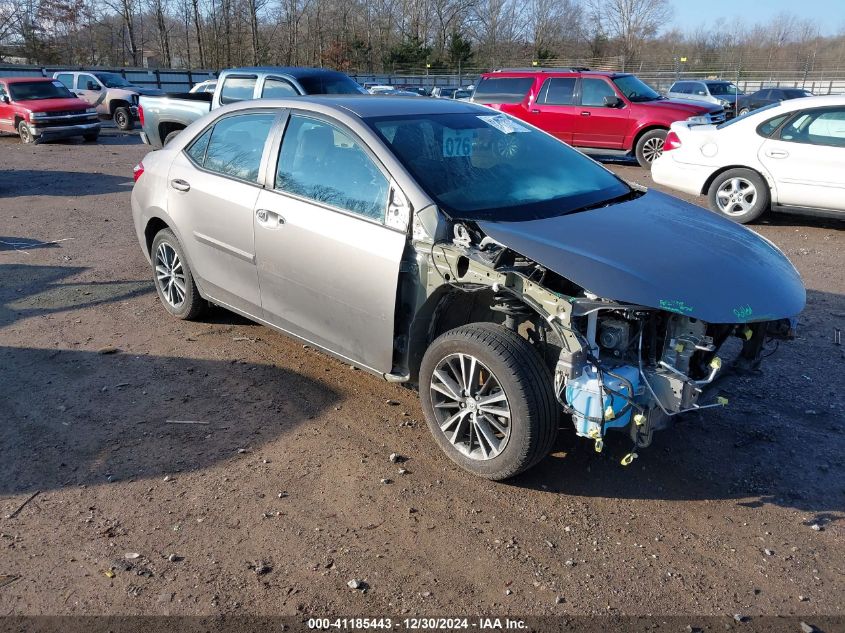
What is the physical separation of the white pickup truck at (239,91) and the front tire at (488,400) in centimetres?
919

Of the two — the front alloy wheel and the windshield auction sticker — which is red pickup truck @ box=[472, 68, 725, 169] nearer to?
the windshield auction sticker

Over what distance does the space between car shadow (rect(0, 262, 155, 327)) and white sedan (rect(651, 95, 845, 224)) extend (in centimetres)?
696

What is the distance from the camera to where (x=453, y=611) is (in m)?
2.72

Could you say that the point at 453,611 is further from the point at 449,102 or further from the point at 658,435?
the point at 449,102

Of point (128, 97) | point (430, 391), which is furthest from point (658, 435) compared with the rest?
point (128, 97)

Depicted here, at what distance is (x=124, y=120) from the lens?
22.1 metres

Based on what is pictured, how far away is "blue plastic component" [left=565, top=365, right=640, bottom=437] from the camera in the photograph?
312cm

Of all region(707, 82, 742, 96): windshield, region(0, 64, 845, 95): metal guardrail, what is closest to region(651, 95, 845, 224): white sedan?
region(707, 82, 742, 96): windshield

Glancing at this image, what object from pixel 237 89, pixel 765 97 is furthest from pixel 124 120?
pixel 765 97

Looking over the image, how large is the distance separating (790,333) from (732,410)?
0.74 m

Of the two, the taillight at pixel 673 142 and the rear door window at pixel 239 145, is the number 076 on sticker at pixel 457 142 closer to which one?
the rear door window at pixel 239 145

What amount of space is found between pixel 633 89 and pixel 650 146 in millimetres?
1390

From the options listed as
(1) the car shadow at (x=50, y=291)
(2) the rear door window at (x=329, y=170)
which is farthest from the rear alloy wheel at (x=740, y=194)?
(1) the car shadow at (x=50, y=291)

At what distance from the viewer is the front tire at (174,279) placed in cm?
527
